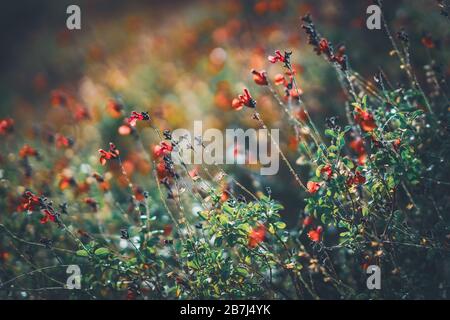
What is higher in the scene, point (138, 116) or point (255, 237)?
point (138, 116)

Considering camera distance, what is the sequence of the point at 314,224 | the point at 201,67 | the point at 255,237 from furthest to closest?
the point at 201,67 < the point at 314,224 < the point at 255,237

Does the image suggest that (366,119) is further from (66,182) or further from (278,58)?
(66,182)

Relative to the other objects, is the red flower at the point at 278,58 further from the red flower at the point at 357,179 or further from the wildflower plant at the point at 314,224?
the red flower at the point at 357,179

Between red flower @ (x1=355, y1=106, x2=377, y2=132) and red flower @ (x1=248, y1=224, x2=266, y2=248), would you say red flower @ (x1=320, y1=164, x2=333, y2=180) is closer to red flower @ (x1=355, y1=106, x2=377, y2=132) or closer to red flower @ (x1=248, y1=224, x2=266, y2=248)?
red flower @ (x1=355, y1=106, x2=377, y2=132)

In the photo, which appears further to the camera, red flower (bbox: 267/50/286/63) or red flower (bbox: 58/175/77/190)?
red flower (bbox: 58/175/77/190)

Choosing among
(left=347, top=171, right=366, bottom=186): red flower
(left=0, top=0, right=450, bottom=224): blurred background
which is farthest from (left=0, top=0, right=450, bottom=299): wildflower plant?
(left=0, top=0, right=450, bottom=224): blurred background

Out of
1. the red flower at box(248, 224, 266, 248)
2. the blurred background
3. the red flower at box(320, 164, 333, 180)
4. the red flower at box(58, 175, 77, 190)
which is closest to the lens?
the red flower at box(320, 164, 333, 180)

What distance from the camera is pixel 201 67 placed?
5.54 metres

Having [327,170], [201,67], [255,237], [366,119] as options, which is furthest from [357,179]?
[201,67]

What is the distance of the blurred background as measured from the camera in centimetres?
400

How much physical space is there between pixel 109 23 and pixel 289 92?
7136 mm

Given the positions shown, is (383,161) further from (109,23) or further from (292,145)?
(109,23)

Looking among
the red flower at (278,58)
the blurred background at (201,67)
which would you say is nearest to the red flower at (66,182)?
the blurred background at (201,67)
